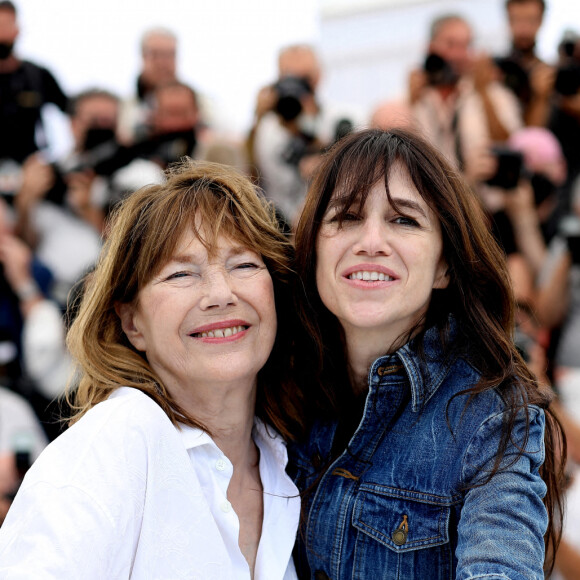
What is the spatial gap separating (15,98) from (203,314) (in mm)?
3545

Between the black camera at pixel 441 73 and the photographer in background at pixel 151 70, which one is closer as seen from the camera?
the black camera at pixel 441 73

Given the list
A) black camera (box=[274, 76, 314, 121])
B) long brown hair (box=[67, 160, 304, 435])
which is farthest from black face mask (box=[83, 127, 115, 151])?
long brown hair (box=[67, 160, 304, 435])

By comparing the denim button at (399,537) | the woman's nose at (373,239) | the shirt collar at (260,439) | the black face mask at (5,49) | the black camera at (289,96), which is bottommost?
the denim button at (399,537)

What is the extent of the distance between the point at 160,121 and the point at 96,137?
0.48m

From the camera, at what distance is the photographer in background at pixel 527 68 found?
429 centimetres

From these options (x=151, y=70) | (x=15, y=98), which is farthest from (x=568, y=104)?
(x=15, y=98)

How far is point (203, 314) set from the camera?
1941 mm

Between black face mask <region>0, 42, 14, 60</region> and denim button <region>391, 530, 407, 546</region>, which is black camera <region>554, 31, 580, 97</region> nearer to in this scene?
denim button <region>391, 530, 407, 546</region>

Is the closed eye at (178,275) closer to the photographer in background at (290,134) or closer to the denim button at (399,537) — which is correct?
the denim button at (399,537)

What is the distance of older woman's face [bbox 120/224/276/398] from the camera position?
6.33ft

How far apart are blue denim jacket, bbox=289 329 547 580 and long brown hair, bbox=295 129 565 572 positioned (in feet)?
0.20

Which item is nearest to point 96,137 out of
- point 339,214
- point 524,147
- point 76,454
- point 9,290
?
point 9,290

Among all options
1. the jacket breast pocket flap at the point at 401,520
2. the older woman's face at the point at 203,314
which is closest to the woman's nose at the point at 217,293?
the older woman's face at the point at 203,314

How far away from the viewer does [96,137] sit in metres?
4.84
